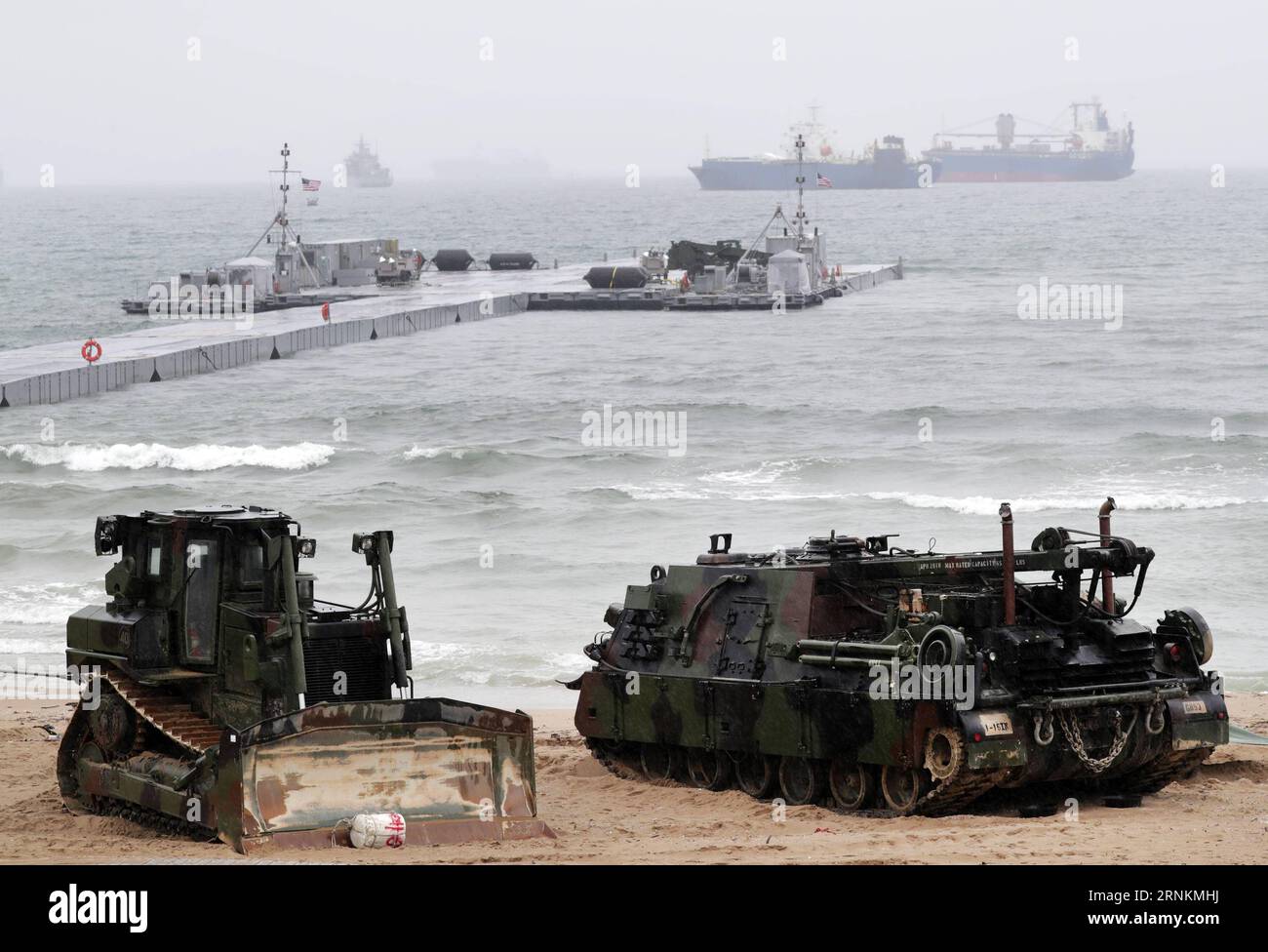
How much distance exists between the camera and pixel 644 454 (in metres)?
48.3

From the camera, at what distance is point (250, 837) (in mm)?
13602

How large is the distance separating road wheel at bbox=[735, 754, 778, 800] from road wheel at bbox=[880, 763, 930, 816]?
118 cm

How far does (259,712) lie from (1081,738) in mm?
6147

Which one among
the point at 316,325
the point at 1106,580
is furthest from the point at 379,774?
the point at 316,325

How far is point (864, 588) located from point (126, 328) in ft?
271

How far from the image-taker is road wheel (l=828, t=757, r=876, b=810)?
15.8 metres

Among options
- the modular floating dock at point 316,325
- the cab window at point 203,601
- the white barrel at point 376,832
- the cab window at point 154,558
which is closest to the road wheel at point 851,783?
the white barrel at point 376,832

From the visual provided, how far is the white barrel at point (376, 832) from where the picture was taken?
44.9 ft

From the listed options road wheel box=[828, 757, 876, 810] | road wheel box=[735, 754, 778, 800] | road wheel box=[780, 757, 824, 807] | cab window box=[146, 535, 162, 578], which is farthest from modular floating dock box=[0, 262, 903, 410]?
road wheel box=[828, 757, 876, 810]

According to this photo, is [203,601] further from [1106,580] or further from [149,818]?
[1106,580]

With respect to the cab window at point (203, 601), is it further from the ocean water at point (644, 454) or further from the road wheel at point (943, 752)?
the ocean water at point (644, 454)

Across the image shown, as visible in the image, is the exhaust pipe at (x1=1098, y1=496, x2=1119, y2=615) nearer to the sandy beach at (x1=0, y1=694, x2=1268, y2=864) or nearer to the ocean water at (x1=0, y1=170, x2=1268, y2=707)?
the sandy beach at (x1=0, y1=694, x2=1268, y2=864)
